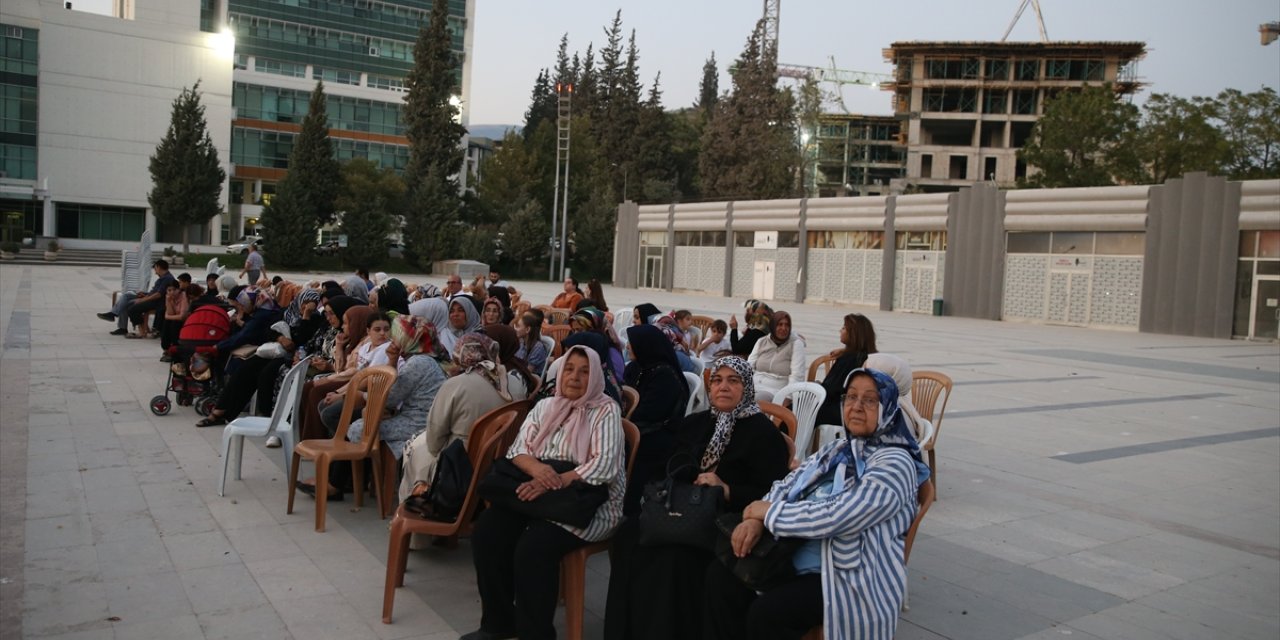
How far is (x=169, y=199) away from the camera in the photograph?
49.3 metres

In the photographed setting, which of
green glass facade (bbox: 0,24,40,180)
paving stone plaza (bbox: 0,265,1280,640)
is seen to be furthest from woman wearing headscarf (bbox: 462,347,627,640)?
green glass facade (bbox: 0,24,40,180)

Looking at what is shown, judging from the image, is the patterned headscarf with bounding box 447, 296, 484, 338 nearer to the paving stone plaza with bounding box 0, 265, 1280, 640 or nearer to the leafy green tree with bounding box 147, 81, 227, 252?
the paving stone plaza with bounding box 0, 265, 1280, 640

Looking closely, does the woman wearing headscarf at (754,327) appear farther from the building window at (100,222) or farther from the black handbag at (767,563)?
the building window at (100,222)

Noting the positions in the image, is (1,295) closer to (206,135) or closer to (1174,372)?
(1174,372)

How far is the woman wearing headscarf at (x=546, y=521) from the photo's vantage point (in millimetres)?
4133

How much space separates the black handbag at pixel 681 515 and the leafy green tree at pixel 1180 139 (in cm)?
5305

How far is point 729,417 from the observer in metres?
4.35

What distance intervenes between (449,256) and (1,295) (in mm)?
33505

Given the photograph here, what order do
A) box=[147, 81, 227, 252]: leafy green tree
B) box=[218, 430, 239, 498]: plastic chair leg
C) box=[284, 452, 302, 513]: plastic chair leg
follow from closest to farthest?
box=[284, 452, 302, 513]: plastic chair leg, box=[218, 430, 239, 498]: plastic chair leg, box=[147, 81, 227, 252]: leafy green tree

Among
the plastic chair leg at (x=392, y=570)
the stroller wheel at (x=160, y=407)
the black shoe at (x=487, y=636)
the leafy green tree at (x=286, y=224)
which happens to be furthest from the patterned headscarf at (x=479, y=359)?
the leafy green tree at (x=286, y=224)

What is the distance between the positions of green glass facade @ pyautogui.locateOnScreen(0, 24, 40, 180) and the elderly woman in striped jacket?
60.2m

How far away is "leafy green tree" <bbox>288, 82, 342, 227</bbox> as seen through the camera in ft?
171

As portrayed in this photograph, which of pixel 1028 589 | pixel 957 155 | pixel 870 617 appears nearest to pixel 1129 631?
pixel 1028 589

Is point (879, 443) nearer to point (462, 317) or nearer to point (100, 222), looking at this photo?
point (462, 317)
